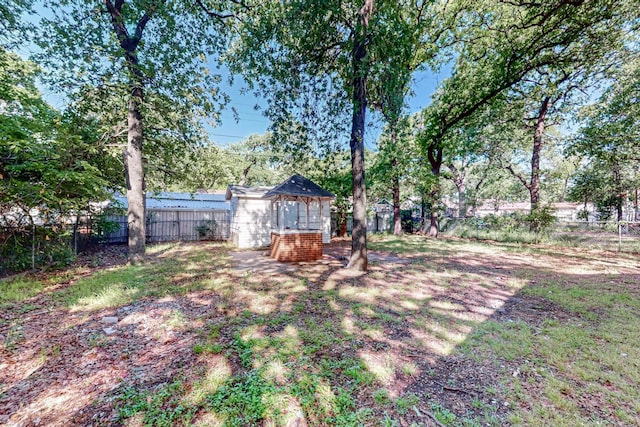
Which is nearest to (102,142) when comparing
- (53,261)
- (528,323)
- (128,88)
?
(128,88)

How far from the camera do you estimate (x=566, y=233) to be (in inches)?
423

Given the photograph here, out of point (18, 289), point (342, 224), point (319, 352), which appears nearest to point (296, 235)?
point (319, 352)

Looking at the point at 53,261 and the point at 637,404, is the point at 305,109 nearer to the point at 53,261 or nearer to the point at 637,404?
the point at 637,404

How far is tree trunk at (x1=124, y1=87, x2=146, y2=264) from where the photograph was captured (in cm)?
711

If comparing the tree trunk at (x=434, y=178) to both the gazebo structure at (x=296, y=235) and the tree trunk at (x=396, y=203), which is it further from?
the gazebo structure at (x=296, y=235)

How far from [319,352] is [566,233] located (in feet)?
44.2

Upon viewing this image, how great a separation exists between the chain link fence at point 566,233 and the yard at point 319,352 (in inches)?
219

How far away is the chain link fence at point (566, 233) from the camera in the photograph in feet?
30.2

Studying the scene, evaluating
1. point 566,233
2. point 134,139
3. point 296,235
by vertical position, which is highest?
point 134,139

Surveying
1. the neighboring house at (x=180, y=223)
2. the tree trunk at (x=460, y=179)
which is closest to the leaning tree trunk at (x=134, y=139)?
the neighboring house at (x=180, y=223)

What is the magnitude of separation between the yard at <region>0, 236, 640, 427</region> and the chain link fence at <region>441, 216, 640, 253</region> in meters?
5.56

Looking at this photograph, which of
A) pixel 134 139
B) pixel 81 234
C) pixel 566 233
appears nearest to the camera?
pixel 134 139

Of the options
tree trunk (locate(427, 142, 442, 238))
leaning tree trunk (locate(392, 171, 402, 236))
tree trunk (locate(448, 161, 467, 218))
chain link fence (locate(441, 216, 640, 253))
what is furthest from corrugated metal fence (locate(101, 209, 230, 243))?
tree trunk (locate(448, 161, 467, 218))

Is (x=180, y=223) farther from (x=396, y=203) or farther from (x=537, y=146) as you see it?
(x=537, y=146)
